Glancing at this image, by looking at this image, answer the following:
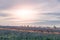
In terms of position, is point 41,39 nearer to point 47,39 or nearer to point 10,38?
point 47,39

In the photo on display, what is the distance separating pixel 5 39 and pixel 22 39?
9.59 feet

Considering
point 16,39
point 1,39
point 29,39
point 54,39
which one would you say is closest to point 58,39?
point 54,39

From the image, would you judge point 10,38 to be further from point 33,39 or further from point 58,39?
point 58,39

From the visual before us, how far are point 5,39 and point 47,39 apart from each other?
23.1 feet

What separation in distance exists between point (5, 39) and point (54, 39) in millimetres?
8175

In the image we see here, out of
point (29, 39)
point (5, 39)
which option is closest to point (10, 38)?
point (5, 39)

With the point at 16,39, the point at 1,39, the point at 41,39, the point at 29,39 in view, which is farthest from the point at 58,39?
the point at 1,39

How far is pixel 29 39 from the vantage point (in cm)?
3272

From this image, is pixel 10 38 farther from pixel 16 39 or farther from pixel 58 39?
pixel 58 39

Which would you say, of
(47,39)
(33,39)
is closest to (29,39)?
(33,39)

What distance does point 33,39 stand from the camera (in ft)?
107

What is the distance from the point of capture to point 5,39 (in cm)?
3288

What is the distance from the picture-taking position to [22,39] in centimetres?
3231

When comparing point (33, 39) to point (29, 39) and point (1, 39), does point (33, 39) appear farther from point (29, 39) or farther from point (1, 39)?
point (1, 39)
